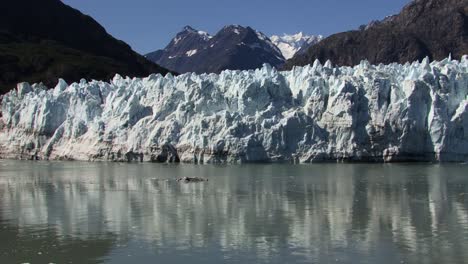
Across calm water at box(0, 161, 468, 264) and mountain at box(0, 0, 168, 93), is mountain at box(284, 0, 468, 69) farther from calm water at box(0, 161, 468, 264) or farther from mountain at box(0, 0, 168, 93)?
calm water at box(0, 161, 468, 264)

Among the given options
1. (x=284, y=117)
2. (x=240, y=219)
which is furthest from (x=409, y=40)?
(x=240, y=219)

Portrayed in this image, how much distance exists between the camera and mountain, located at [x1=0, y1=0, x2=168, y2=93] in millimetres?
83125

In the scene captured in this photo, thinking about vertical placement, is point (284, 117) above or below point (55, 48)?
below

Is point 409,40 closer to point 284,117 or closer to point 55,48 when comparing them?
point 55,48

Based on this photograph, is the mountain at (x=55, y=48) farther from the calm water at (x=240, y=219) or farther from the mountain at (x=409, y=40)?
the calm water at (x=240, y=219)

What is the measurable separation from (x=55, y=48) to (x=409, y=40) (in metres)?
64.5

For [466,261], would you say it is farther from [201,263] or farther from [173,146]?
[173,146]

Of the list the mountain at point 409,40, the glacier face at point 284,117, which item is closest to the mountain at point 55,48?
the mountain at point 409,40

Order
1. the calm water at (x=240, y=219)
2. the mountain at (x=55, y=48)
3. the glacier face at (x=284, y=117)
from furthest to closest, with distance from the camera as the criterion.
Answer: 1. the mountain at (x=55, y=48)
2. the glacier face at (x=284, y=117)
3. the calm water at (x=240, y=219)

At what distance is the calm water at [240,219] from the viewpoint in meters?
12.5

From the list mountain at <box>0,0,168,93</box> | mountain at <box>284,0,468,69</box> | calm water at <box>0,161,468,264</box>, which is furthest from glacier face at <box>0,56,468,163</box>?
mountain at <box>284,0,468,69</box>

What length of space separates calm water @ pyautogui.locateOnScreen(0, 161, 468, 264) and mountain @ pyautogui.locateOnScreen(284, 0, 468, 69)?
99.4 meters

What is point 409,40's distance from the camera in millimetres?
125062

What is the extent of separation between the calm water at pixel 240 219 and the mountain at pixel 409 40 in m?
99.4
